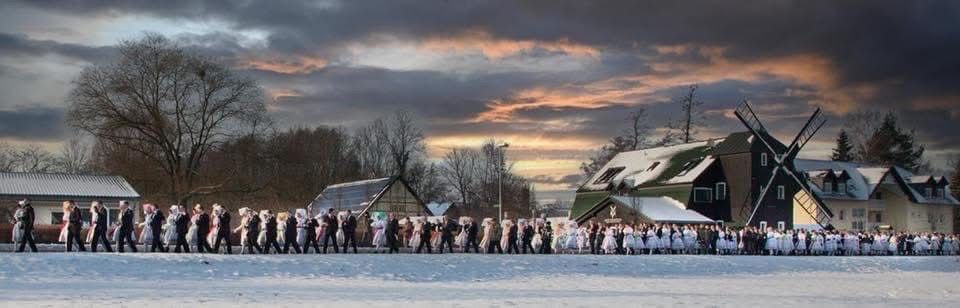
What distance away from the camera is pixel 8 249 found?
105ft

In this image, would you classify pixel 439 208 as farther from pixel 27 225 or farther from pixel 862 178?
pixel 27 225

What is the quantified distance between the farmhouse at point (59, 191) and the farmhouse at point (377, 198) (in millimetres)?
11158

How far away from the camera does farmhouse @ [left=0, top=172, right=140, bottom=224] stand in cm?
5197

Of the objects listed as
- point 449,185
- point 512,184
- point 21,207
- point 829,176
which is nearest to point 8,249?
point 21,207

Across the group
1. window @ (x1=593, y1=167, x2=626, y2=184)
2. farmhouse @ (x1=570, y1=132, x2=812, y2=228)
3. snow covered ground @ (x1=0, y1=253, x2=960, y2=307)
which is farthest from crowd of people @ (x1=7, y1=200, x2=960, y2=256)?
window @ (x1=593, y1=167, x2=626, y2=184)

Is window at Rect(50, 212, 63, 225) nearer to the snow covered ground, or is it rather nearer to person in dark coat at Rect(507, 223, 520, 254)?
person in dark coat at Rect(507, 223, 520, 254)

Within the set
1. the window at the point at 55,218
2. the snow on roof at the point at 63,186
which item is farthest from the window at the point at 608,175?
the window at the point at 55,218

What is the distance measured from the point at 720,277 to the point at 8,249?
20.6 metres

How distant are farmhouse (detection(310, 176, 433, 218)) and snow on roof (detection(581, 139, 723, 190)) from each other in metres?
17.8

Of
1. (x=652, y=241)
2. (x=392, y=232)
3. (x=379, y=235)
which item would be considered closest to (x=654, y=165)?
(x=652, y=241)

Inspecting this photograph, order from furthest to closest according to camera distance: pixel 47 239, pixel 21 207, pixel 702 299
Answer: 1. pixel 47 239
2. pixel 21 207
3. pixel 702 299

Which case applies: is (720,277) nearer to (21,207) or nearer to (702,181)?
(21,207)

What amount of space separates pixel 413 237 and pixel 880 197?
5721 cm

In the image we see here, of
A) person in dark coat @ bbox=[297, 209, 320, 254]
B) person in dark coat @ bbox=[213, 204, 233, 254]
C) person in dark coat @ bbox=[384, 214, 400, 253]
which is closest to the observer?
person in dark coat @ bbox=[213, 204, 233, 254]
